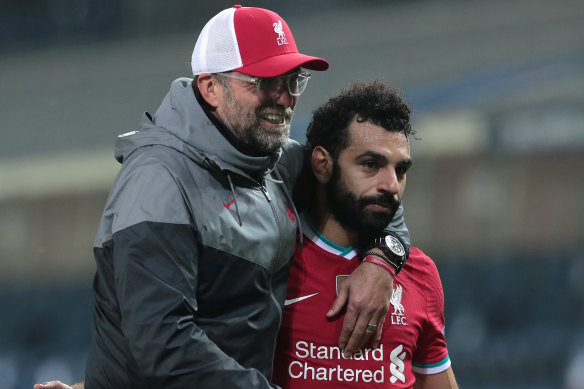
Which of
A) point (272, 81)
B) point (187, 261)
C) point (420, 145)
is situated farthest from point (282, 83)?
point (420, 145)

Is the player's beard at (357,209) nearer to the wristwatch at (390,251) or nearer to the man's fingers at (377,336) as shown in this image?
the wristwatch at (390,251)

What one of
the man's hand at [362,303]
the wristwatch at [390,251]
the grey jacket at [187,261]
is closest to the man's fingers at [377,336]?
the man's hand at [362,303]

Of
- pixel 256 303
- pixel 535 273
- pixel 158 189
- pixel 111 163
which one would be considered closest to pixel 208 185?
pixel 158 189

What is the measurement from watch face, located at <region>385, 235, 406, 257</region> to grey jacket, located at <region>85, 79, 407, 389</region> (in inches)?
11.9

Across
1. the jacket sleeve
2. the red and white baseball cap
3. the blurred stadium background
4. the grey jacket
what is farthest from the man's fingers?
the blurred stadium background

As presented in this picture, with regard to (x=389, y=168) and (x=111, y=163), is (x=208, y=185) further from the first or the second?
(x=111, y=163)

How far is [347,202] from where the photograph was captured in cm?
204

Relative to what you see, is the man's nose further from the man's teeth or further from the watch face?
the watch face

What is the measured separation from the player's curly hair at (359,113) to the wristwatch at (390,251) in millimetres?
230

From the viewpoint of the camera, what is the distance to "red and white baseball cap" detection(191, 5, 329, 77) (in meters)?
1.75

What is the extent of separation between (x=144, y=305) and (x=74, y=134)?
5.90 m

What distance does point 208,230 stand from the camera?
5.28 ft

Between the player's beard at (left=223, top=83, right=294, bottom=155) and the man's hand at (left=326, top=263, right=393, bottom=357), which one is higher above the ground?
the player's beard at (left=223, top=83, right=294, bottom=155)

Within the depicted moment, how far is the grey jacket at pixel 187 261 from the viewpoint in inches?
59.9
